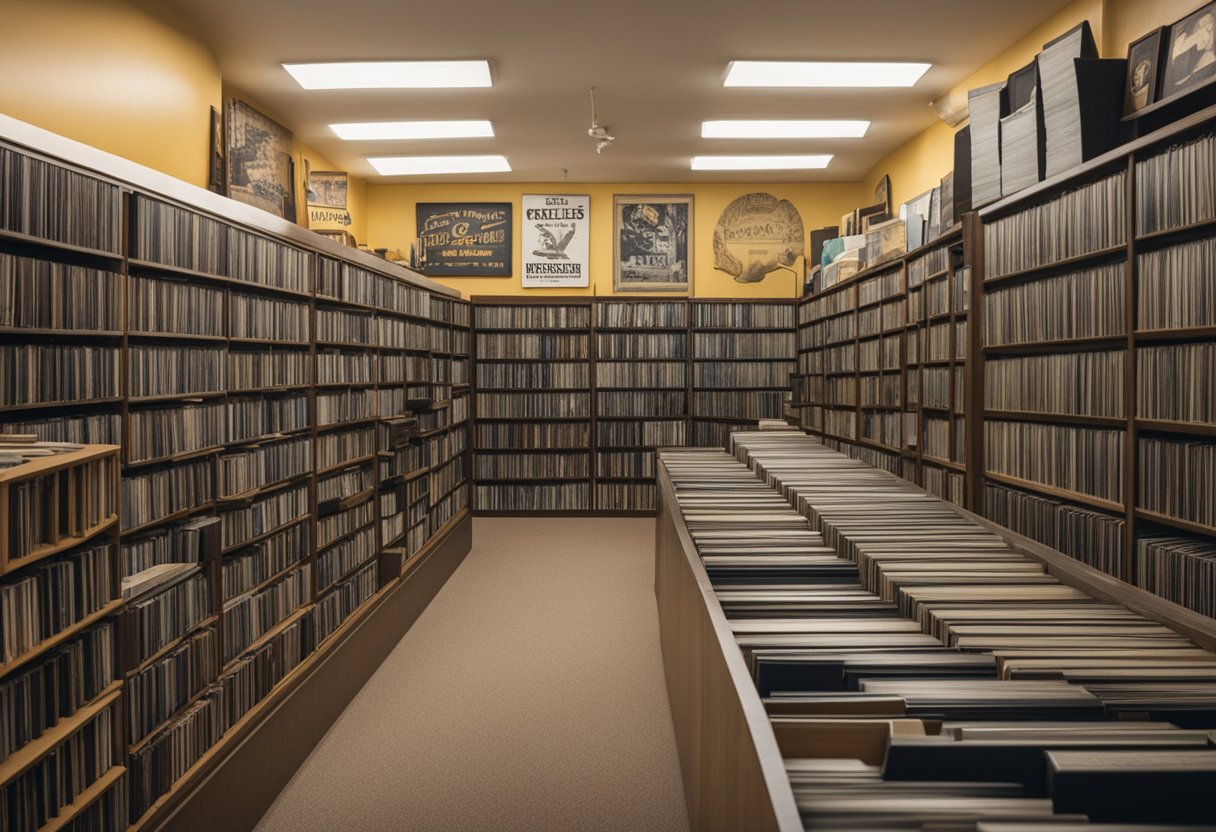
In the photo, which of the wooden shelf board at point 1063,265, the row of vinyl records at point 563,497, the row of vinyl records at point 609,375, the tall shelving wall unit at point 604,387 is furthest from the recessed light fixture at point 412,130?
the wooden shelf board at point 1063,265

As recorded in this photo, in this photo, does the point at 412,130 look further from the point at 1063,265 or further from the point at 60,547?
the point at 60,547

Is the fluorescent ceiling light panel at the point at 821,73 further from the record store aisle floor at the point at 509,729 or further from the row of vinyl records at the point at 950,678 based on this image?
the row of vinyl records at the point at 950,678

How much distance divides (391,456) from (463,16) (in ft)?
8.07

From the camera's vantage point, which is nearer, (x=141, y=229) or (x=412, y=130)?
(x=141, y=229)

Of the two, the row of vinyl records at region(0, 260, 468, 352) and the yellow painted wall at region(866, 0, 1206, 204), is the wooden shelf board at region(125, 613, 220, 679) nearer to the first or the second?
the row of vinyl records at region(0, 260, 468, 352)

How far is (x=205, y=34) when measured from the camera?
4.67 m

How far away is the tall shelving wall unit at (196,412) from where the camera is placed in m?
1.94

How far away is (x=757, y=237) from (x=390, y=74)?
4.30m

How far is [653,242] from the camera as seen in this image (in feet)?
27.7

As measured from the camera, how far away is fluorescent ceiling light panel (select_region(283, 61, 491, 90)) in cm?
512

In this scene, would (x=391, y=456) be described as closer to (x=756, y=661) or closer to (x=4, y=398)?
(x=4, y=398)

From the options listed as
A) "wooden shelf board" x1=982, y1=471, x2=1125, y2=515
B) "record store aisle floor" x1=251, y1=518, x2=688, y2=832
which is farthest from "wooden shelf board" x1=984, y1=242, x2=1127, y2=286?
"record store aisle floor" x1=251, y1=518, x2=688, y2=832

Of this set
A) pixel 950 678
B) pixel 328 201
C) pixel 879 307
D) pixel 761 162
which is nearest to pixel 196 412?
pixel 950 678

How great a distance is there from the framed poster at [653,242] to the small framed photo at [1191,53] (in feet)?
17.6
